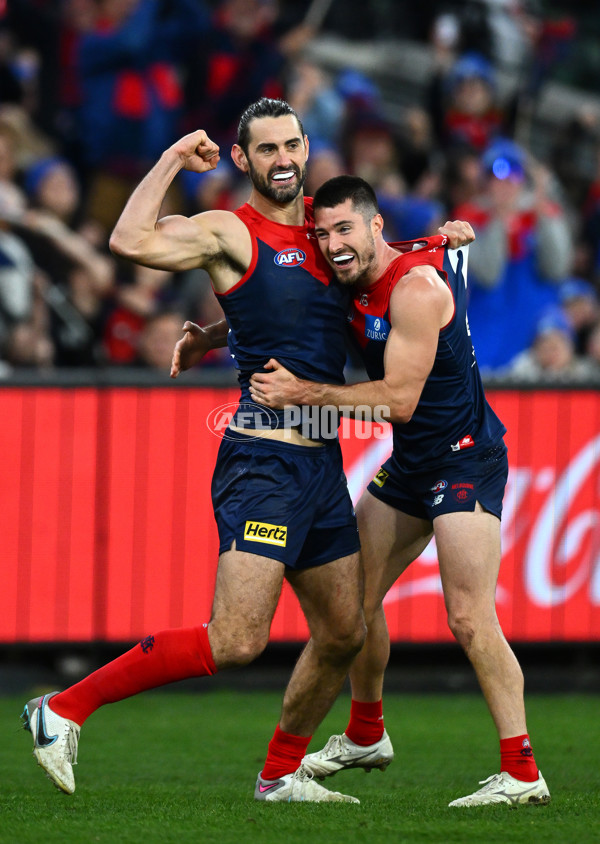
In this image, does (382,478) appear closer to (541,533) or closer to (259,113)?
(259,113)

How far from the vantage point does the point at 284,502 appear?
4.80 meters

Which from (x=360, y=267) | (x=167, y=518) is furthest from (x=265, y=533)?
(x=167, y=518)

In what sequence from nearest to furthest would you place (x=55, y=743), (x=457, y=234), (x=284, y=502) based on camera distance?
(x=55, y=743) → (x=284, y=502) → (x=457, y=234)

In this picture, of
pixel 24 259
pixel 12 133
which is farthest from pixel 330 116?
pixel 24 259

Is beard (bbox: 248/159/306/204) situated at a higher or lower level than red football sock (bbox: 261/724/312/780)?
higher

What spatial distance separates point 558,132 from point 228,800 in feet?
34.2

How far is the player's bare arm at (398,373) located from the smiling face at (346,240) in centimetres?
19

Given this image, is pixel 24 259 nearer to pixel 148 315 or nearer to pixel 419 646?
pixel 148 315

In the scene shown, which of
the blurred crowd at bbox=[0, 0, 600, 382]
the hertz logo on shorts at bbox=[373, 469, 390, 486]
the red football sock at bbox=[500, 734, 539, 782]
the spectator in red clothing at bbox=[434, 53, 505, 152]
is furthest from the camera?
the spectator in red clothing at bbox=[434, 53, 505, 152]

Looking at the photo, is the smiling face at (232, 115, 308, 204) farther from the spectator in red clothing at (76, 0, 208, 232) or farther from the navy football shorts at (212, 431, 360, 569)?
the spectator in red clothing at (76, 0, 208, 232)

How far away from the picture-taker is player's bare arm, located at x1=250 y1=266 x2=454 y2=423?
15.8ft

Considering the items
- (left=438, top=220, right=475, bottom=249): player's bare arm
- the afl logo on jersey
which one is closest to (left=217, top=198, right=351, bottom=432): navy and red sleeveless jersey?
the afl logo on jersey

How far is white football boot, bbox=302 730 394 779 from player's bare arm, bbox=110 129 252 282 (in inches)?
82.2

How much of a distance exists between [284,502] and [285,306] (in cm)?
77
